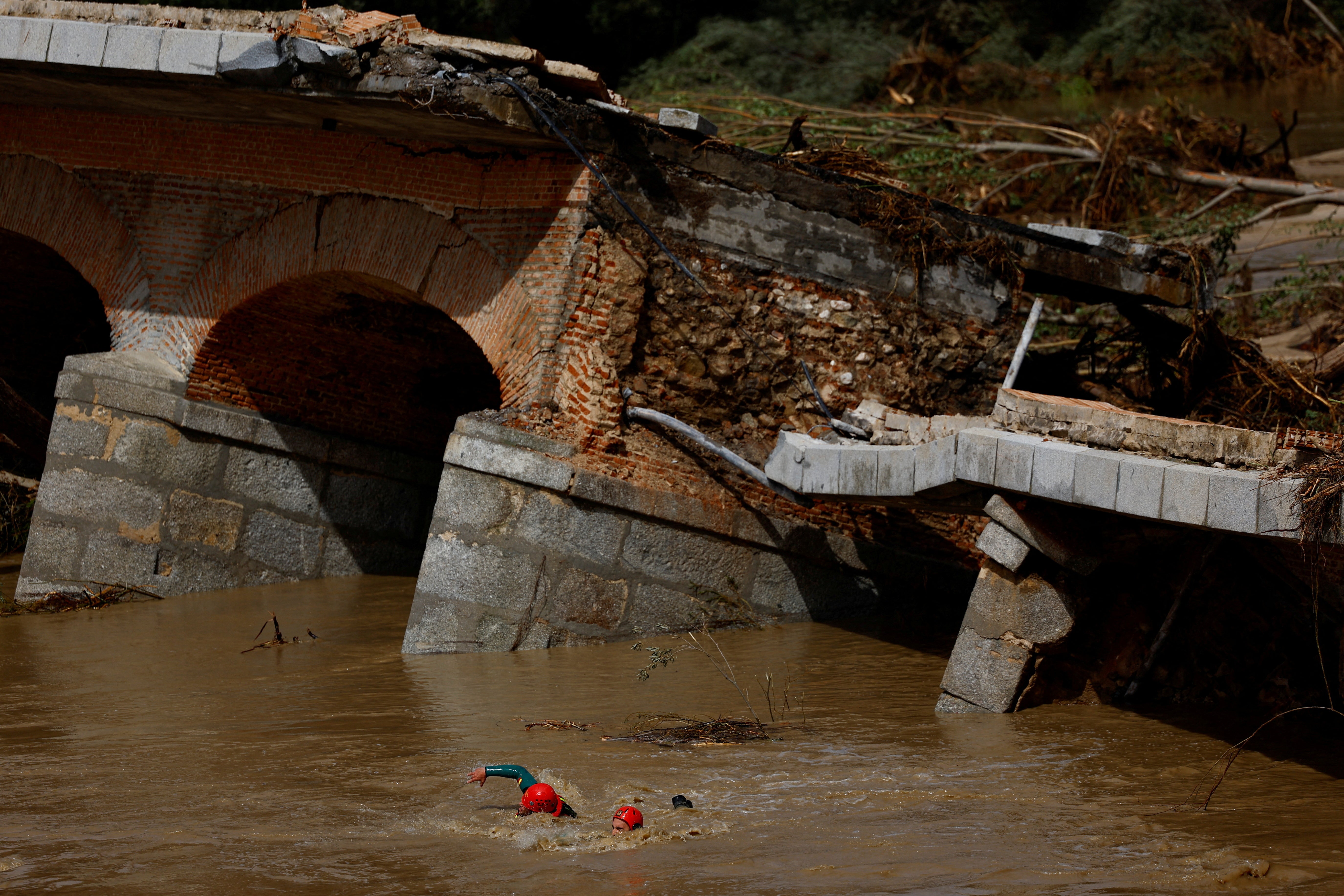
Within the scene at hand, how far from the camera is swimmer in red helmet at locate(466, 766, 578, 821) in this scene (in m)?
3.67

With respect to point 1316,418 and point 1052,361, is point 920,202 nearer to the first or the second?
point 1052,361

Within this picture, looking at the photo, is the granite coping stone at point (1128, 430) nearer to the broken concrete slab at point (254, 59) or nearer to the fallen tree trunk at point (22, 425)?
the broken concrete slab at point (254, 59)

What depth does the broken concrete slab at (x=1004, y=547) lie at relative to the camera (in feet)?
16.6

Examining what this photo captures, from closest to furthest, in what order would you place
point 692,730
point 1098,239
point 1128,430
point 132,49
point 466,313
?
point 692,730, point 1128,430, point 132,49, point 466,313, point 1098,239

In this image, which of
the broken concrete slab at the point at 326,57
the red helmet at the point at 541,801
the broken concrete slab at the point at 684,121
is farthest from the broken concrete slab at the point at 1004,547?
the broken concrete slab at the point at 326,57

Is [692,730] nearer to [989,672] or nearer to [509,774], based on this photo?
[509,774]

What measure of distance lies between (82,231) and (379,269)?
7.74 feet

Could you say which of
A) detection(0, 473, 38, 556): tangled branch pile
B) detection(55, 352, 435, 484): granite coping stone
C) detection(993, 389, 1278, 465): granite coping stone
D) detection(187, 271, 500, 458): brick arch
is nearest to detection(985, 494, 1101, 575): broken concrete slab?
detection(993, 389, 1278, 465): granite coping stone

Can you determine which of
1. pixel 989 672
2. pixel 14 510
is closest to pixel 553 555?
pixel 989 672

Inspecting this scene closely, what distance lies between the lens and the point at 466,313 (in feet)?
21.9

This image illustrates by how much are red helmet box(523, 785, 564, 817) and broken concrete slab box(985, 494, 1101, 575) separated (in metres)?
2.33

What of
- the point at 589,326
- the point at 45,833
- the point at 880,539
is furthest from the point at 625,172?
the point at 45,833

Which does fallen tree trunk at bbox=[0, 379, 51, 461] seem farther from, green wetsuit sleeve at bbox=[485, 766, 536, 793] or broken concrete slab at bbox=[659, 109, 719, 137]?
green wetsuit sleeve at bbox=[485, 766, 536, 793]

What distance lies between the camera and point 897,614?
7.08 meters
